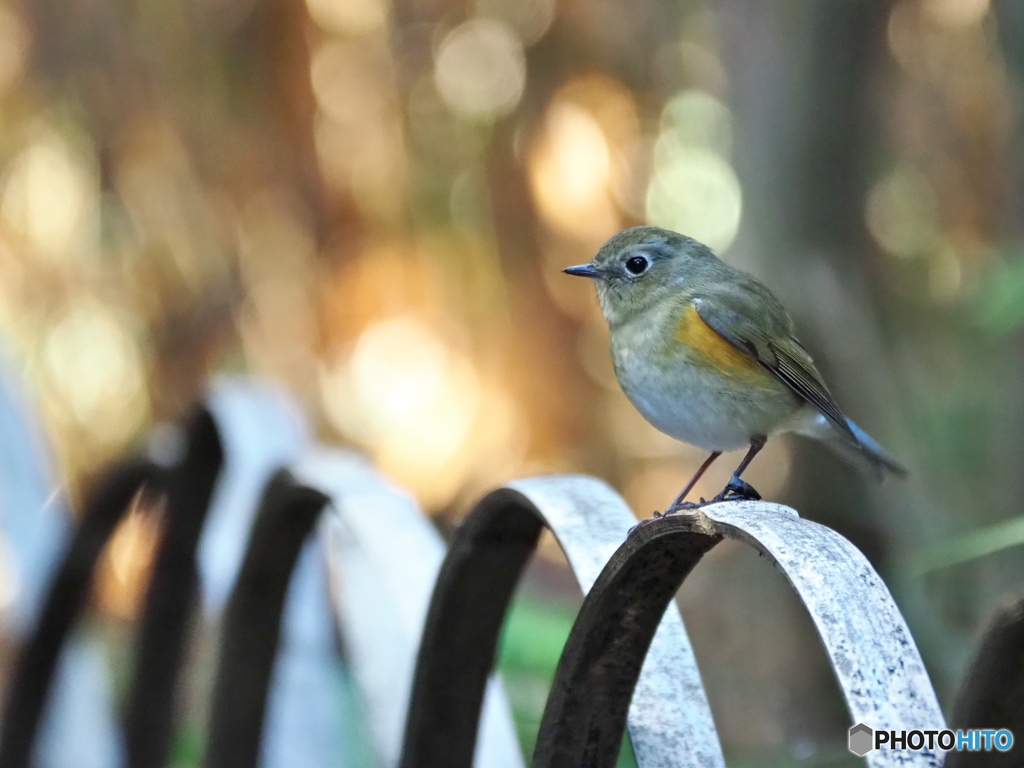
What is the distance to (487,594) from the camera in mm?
1478

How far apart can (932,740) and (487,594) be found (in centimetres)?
72

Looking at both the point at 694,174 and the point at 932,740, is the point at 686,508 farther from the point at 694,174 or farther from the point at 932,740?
the point at 694,174

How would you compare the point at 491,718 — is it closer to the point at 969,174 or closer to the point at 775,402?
the point at 775,402

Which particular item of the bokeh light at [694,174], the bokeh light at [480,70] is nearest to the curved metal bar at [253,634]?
the bokeh light at [694,174]

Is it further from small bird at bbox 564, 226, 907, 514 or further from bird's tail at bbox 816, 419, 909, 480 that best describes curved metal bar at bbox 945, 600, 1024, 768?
bird's tail at bbox 816, 419, 909, 480

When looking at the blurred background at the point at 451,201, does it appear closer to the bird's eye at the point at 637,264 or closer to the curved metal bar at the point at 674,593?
the bird's eye at the point at 637,264

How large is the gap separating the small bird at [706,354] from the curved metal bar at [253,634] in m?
0.64

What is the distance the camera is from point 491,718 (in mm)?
1628

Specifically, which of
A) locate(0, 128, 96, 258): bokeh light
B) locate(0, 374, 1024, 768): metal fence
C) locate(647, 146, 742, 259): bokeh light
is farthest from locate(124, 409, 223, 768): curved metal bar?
locate(0, 128, 96, 258): bokeh light

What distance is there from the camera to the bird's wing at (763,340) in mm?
2082

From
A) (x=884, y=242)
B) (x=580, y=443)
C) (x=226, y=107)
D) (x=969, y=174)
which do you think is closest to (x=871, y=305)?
(x=884, y=242)

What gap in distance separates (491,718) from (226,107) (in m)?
4.63

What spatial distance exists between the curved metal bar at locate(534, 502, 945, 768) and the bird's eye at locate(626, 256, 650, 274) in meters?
1.10

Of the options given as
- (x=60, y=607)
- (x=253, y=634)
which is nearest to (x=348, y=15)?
(x=60, y=607)
